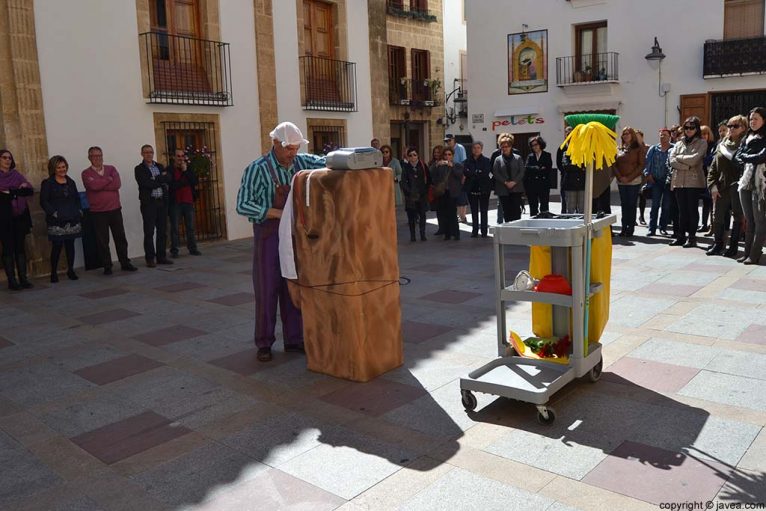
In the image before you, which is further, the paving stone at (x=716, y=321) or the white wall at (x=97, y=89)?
the white wall at (x=97, y=89)

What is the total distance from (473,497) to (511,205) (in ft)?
27.8

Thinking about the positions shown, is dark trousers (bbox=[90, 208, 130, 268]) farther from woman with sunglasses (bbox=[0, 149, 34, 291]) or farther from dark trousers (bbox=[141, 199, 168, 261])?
woman with sunglasses (bbox=[0, 149, 34, 291])

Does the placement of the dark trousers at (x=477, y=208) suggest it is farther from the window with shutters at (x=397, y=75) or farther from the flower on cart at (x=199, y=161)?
the window with shutters at (x=397, y=75)

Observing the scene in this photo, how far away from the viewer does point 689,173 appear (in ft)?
31.4

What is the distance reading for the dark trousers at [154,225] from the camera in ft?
34.8

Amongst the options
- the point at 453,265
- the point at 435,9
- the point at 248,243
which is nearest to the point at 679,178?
the point at 453,265

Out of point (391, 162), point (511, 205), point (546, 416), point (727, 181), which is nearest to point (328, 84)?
point (391, 162)

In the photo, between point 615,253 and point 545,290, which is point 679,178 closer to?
point 615,253

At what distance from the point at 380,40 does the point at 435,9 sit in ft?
32.9

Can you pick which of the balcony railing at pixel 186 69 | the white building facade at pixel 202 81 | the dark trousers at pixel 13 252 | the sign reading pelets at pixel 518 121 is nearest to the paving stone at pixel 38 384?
the dark trousers at pixel 13 252

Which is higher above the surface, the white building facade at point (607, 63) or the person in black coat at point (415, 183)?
the white building facade at point (607, 63)

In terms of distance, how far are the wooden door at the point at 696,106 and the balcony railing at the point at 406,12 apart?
29.3 feet

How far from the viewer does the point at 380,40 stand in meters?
16.3

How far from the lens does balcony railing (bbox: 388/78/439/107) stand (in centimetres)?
2395
